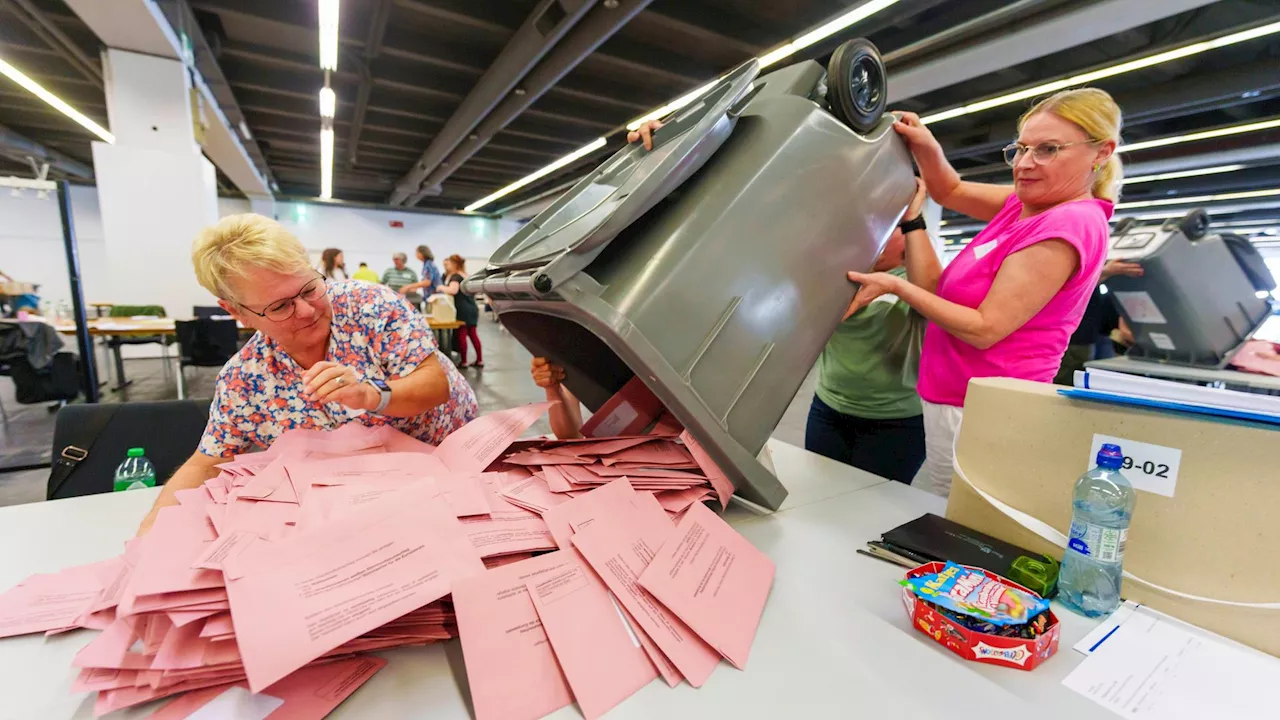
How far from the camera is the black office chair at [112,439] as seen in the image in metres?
1.24

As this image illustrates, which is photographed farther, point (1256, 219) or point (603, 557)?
point (1256, 219)

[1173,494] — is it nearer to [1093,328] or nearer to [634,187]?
[634,187]

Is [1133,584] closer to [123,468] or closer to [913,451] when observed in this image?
[913,451]

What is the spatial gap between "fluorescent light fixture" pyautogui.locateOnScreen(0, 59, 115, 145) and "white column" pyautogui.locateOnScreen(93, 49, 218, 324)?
Answer: 230 mm

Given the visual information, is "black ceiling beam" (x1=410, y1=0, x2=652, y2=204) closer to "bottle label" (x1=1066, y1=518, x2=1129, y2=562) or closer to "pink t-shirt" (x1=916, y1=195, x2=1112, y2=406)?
"pink t-shirt" (x1=916, y1=195, x2=1112, y2=406)

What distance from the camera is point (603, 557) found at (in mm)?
646

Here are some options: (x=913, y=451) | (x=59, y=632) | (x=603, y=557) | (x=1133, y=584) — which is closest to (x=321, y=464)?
(x=59, y=632)

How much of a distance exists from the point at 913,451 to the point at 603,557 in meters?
1.06

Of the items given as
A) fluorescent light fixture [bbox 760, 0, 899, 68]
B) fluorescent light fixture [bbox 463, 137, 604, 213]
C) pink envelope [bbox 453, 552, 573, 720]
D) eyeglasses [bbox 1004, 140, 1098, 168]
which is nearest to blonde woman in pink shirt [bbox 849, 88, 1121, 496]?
eyeglasses [bbox 1004, 140, 1098, 168]

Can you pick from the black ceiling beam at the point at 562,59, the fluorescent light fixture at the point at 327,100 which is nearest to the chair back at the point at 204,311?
the fluorescent light fixture at the point at 327,100

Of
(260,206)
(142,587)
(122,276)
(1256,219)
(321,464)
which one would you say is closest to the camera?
(142,587)

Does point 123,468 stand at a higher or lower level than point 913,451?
lower

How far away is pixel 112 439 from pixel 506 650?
1401mm

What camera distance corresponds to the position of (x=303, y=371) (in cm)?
112
